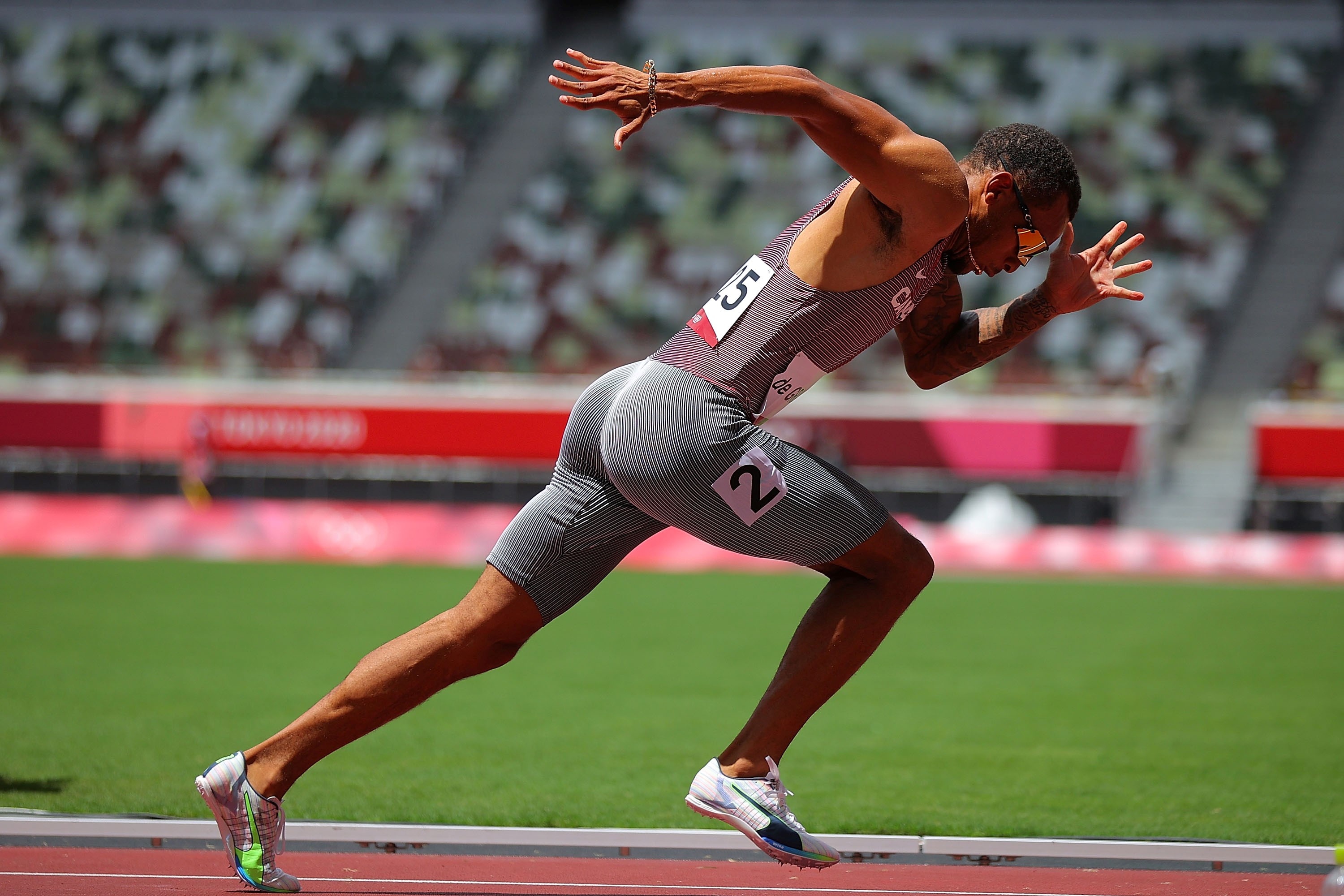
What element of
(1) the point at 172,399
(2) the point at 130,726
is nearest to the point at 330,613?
(2) the point at 130,726

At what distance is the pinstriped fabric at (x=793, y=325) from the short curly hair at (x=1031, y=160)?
0.89ft

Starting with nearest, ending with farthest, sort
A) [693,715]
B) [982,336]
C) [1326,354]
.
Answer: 1. [982,336]
2. [693,715]
3. [1326,354]

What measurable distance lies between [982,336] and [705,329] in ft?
3.08

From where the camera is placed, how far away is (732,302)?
388 cm

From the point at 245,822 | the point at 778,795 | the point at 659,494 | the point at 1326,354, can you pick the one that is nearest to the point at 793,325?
the point at 659,494

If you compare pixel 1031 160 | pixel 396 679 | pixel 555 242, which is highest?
pixel 555 242

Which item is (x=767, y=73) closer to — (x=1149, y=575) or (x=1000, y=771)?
(x=1000, y=771)

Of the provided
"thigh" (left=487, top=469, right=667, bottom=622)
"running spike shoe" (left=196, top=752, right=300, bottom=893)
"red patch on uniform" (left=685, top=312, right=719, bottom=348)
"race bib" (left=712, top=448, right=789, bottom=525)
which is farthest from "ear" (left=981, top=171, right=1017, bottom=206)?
"running spike shoe" (left=196, top=752, right=300, bottom=893)

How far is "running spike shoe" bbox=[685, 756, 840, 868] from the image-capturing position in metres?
3.82

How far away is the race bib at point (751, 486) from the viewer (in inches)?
150

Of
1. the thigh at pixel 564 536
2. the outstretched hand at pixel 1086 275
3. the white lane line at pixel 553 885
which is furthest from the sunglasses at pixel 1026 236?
the white lane line at pixel 553 885

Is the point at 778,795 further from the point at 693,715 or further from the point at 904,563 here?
the point at 693,715

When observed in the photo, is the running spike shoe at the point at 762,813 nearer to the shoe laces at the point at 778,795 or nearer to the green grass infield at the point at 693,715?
the shoe laces at the point at 778,795

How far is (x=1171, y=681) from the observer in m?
9.27
